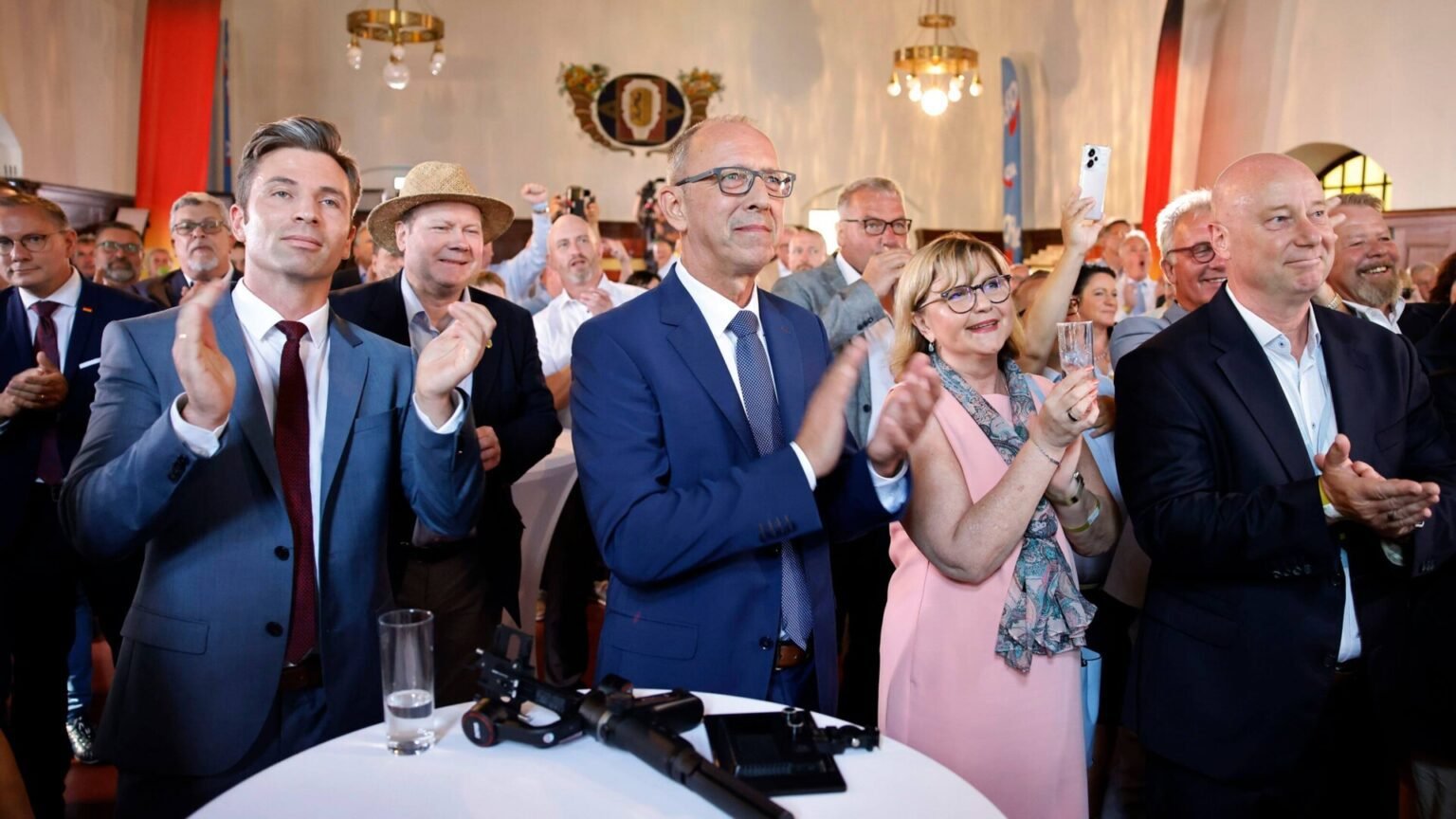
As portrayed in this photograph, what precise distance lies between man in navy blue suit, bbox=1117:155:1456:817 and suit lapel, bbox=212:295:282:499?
162cm

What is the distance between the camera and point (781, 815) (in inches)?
49.6

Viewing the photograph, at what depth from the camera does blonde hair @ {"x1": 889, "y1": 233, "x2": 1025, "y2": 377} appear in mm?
2336

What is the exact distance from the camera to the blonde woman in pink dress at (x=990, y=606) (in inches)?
83.7

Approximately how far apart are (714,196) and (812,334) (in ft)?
1.19

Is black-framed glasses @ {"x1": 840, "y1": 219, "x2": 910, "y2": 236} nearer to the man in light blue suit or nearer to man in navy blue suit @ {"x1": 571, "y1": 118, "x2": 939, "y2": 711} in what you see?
man in navy blue suit @ {"x1": 571, "y1": 118, "x2": 939, "y2": 711}

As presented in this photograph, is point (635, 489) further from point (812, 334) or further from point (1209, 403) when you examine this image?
point (1209, 403)

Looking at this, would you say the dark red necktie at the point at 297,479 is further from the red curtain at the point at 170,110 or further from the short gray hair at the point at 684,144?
the red curtain at the point at 170,110

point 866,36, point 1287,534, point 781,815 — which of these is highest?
point 866,36

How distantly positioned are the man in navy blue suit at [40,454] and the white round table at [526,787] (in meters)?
1.99

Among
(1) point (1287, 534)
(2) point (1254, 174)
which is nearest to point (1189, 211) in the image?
(2) point (1254, 174)

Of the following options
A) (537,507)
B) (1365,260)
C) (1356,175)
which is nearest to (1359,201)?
(1365,260)

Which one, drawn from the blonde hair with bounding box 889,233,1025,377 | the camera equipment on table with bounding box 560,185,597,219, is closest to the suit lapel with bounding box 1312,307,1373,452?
the blonde hair with bounding box 889,233,1025,377

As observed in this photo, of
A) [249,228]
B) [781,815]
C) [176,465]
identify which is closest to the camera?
[781,815]

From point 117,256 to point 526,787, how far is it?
5322mm
